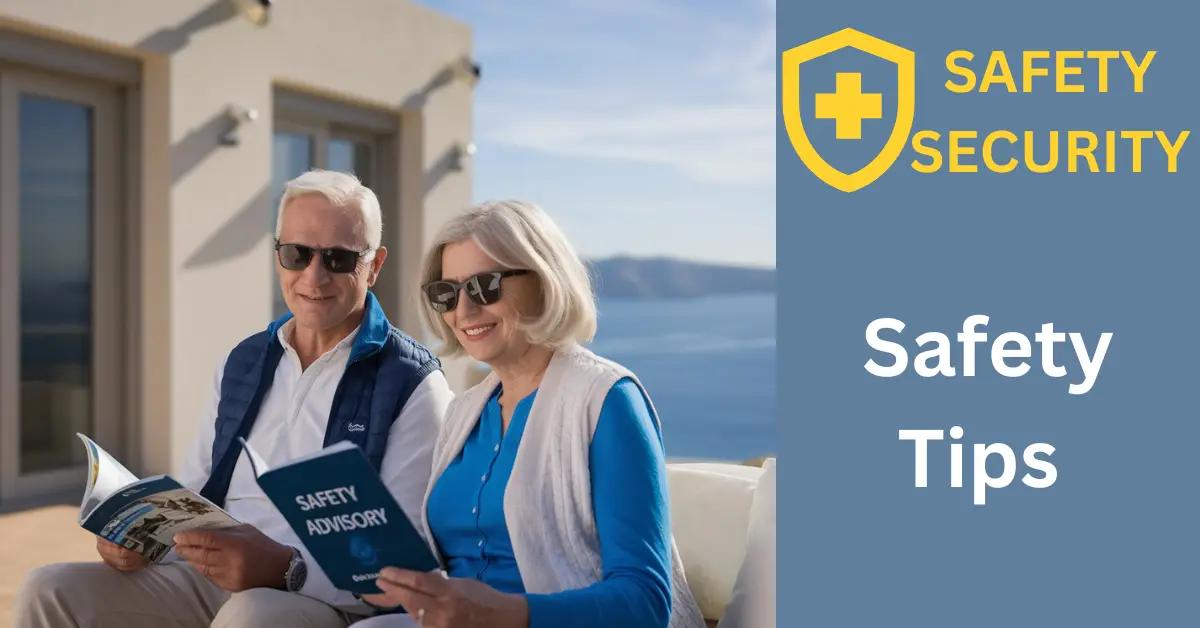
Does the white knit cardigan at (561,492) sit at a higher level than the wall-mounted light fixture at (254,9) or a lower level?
lower

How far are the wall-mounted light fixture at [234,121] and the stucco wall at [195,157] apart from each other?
0.05 metres

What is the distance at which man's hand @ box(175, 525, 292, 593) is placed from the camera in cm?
209

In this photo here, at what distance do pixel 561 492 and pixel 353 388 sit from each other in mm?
678

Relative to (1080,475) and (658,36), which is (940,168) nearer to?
(1080,475)

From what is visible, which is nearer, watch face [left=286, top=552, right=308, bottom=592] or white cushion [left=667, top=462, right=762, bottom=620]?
watch face [left=286, top=552, right=308, bottom=592]

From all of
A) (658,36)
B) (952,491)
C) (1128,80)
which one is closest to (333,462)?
(952,491)

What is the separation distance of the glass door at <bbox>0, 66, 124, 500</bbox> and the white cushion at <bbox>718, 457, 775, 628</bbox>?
5.07 meters

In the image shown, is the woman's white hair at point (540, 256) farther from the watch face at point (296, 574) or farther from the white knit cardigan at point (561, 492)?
the watch face at point (296, 574)

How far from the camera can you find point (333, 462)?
1626 millimetres

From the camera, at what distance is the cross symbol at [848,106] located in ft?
9.01

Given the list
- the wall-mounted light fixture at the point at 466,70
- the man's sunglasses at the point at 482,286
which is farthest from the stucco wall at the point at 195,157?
the man's sunglasses at the point at 482,286

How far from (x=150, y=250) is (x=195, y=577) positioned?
16.0 feet

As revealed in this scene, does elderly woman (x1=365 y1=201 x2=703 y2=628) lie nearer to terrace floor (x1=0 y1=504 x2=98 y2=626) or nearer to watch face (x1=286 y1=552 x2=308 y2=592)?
watch face (x1=286 y1=552 x2=308 y2=592)

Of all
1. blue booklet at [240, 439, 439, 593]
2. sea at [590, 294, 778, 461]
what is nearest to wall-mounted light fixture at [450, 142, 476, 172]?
blue booklet at [240, 439, 439, 593]
